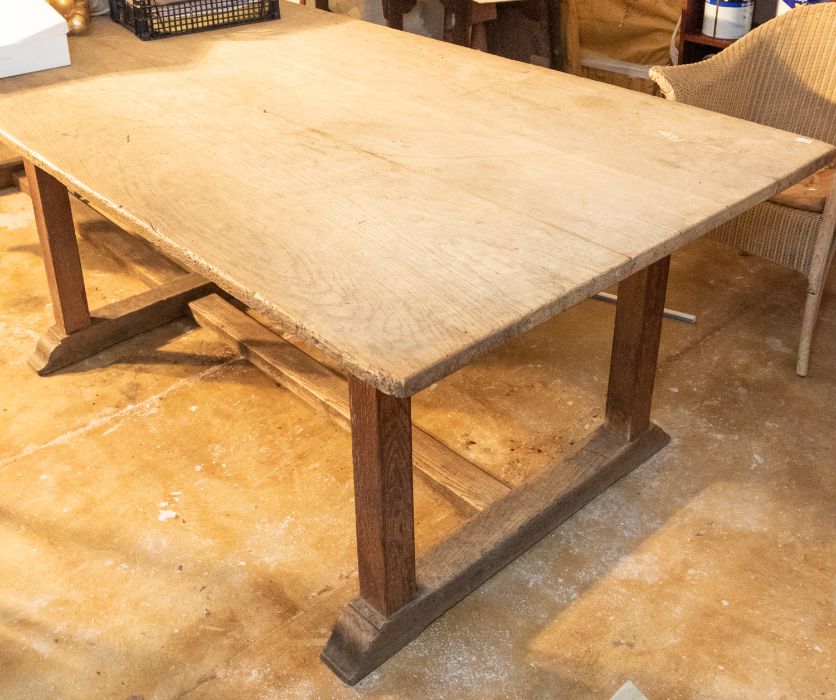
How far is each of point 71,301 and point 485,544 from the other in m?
1.30

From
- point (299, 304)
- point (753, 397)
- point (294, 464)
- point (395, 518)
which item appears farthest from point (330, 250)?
point (753, 397)

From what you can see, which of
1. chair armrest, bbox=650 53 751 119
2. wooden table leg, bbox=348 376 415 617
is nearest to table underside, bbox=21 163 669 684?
wooden table leg, bbox=348 376 415 617

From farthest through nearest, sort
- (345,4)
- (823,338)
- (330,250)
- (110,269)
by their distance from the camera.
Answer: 1. (345,4)
2. (110,269)
3. (823,338)
4. (330,250)

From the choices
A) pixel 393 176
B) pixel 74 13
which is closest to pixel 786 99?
pixel 393 176

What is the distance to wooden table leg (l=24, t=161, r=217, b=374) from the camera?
2.28m

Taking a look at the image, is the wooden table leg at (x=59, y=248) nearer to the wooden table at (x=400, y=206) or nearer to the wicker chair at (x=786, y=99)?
the wooden table at (x=400, y=206)

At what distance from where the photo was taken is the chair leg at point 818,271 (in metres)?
2.18

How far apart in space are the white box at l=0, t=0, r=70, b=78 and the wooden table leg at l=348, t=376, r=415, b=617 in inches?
47.5

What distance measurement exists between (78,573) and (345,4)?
9.36 feet

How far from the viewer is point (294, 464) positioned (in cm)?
212

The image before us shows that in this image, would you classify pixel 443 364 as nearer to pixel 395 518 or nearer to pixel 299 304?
pixel 299 304

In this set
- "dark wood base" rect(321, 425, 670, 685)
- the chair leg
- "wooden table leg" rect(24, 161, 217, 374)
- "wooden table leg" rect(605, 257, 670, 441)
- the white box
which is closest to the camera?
"dark wood base" rect(321, 425, 670, 685)

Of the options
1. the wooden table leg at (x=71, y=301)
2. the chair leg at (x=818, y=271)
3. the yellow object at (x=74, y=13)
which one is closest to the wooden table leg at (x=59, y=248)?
the wooden table leg at (x=71, y=301)

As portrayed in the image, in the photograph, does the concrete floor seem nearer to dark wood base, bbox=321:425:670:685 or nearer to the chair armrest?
dark wood base, bbox=321:425:670:685
